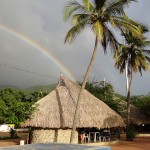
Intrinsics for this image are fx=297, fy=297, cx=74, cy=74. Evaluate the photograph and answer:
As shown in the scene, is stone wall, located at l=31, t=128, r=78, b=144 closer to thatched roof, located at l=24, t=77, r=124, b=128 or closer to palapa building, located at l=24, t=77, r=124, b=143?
palapa building, located at l=24, t=77, r=124, b=143

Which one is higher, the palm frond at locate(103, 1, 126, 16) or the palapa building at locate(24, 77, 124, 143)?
the palm frond at locate(103, 1, 126, 16)

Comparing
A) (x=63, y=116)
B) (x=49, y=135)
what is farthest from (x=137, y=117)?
(x=49, y=135)

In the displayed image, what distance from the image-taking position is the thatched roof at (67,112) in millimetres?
20188

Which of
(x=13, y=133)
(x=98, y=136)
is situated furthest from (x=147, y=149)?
(x=13, y=133)

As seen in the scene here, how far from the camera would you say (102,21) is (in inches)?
744

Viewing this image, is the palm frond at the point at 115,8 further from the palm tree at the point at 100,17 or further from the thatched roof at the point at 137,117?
the thatched roof at the point at 137,117

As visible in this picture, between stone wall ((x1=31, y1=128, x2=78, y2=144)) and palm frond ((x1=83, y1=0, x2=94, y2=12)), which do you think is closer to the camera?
palm frond ((x1=83, y1=0, x2=94, y2=12))

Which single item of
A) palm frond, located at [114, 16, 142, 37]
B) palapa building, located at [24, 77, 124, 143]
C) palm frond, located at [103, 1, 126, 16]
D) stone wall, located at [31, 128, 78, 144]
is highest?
palm frond, located at [103, 1, 126, 16]

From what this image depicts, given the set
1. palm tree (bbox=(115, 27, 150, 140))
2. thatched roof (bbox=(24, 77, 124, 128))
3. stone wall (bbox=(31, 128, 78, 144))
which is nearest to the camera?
thatched roof (bbox=(24, 77, 124, 128))

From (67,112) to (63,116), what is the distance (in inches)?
23.9

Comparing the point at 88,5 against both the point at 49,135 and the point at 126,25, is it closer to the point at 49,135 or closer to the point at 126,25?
the point at 126,25

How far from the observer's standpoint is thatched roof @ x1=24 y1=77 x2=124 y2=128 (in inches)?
795

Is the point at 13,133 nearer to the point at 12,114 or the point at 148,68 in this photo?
the point at 12,114

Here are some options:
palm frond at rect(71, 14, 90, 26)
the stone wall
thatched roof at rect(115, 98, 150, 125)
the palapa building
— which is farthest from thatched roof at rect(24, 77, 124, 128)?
thatched roof at rect(115, 98, 150, 125)
